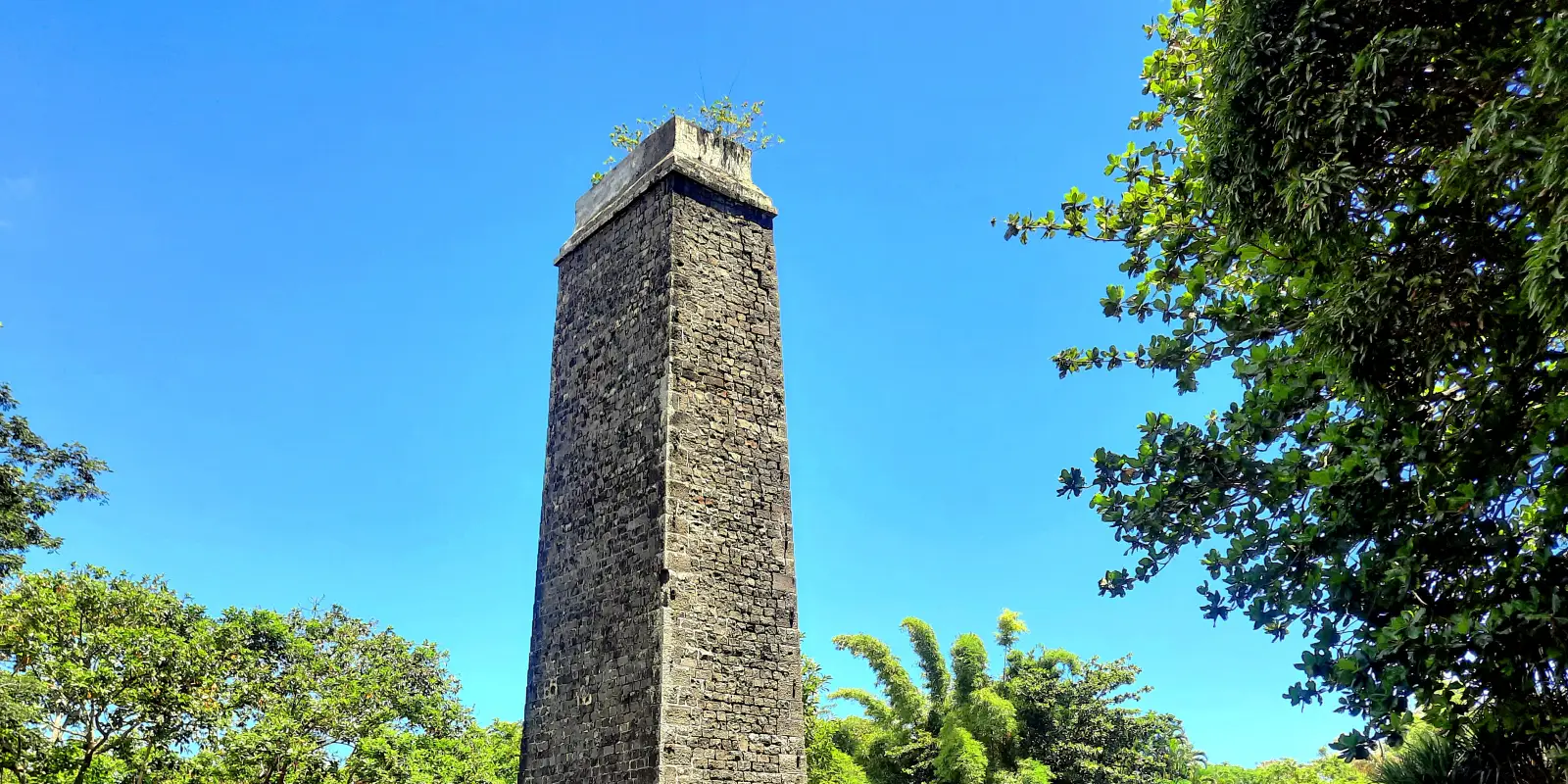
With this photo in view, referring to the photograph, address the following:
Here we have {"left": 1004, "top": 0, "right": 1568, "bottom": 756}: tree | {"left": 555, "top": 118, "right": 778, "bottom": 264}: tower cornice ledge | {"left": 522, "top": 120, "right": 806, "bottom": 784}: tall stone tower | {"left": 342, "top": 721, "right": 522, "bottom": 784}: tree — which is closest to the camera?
{"left": 1004, "top": 0, "right": 1568, "bottom": 756}: tree

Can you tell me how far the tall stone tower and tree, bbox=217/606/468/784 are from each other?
7641 millimetres

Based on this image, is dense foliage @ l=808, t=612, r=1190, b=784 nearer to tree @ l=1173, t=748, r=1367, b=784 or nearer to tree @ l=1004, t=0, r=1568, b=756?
tree @ l=1173, t=748, r=1367, b=784

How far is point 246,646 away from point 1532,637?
18239 mm

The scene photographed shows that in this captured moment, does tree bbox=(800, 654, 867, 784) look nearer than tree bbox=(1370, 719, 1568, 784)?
No

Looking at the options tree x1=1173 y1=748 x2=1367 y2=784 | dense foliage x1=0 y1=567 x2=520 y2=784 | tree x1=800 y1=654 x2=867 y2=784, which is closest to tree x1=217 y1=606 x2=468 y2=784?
dense foliage x1=0 y1=567 x2=520 y2=784

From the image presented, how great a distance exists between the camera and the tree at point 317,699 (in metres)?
15.5

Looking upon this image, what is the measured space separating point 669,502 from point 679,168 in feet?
12.0

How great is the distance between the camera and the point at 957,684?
17.6 metres

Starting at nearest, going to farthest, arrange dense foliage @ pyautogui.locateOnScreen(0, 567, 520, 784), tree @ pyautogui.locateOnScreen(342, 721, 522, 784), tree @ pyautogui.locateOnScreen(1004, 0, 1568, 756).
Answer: tree @ pyautogui.locateOnScreen(1004, 0, 1568, 756) → dense foliage @ pyautogui.locateOnScreen(0, 567, 520, 784) → tree @ pyautogui.locateOnScreen(342, 721, 522, 784)

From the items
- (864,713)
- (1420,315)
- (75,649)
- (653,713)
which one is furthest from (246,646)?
(1420,315)

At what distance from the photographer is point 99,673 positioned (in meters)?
14.3

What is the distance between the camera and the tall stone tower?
8797 millimetres

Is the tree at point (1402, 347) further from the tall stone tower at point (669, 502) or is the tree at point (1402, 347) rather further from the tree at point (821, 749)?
the tree at point (821, 749)

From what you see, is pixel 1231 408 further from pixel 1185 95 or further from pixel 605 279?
pixel 605 279
